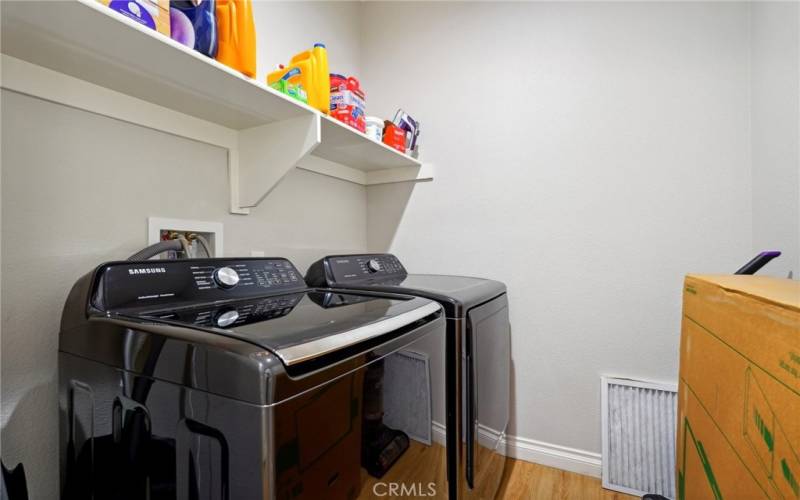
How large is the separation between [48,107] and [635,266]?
2125mm

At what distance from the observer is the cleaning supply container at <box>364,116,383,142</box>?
1706mm

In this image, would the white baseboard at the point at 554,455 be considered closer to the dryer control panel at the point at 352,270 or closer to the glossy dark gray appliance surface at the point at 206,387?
the dryer control panel at the point at 352,270

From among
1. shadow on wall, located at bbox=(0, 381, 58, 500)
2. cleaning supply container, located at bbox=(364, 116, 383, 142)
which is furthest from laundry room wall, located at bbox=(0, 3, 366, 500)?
cleaning supply container, located at bbox=(364, 116, 383, 142)

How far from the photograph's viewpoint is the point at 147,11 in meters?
0.83

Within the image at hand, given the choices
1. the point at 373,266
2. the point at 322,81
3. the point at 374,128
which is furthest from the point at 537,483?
the point at 322,81

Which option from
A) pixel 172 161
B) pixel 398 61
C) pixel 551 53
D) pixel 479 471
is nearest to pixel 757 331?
pixel 479 471

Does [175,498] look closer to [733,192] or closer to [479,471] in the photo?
[479,471]

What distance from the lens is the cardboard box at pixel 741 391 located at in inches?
19.7

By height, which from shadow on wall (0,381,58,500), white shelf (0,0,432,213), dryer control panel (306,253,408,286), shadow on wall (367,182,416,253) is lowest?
shadow on wall (0,381,58,500)

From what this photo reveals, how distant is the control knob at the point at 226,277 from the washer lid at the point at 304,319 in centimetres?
7

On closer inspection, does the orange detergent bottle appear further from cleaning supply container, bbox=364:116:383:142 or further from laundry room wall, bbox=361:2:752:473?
laundry room wall, bbox=361:2:752:473

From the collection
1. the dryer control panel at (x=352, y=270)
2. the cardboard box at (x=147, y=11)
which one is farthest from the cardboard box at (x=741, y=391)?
the cardboard box at (x=147, y=11)

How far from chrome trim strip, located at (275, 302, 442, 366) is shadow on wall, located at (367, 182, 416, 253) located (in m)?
1.31

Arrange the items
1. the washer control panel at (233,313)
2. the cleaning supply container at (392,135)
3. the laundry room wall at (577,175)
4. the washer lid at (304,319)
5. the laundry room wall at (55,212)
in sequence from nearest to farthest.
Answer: the washer lid at (304,319) < the washer control panel at (233,313) < the laundry room wall at (55,212) < the laundry room wall at (577,175) < the cleaning supply container at (392,135)
